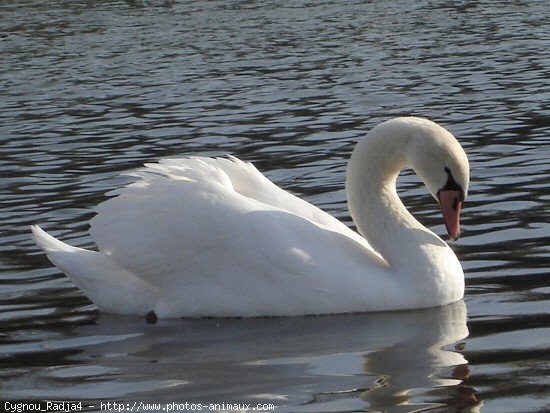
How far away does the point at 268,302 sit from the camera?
25.4 feet

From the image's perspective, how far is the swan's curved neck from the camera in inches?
312

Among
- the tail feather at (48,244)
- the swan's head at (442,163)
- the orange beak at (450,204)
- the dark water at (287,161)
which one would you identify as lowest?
the dark water at (287,161)

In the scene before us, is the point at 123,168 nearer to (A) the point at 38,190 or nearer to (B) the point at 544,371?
(A) the point at 38,190

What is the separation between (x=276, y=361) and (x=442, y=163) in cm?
171

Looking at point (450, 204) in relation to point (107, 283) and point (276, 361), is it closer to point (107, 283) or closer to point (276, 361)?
point (276, 361)

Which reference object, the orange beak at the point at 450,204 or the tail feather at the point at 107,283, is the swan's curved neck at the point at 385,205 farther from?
the tail feather at the point at 107,283

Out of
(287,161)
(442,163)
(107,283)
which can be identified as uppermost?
(442,163)

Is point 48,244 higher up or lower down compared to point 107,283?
higher up

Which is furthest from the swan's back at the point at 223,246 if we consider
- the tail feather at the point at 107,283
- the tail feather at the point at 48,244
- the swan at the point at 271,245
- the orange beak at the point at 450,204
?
the orange beak at the point at 450,204

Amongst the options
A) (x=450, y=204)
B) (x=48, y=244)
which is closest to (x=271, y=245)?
(x=450, y=204)

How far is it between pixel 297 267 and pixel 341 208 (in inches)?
118

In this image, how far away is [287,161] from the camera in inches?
503

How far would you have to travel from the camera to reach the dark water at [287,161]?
6508 mm

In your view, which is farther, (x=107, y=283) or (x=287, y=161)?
(x=287, y=161)
